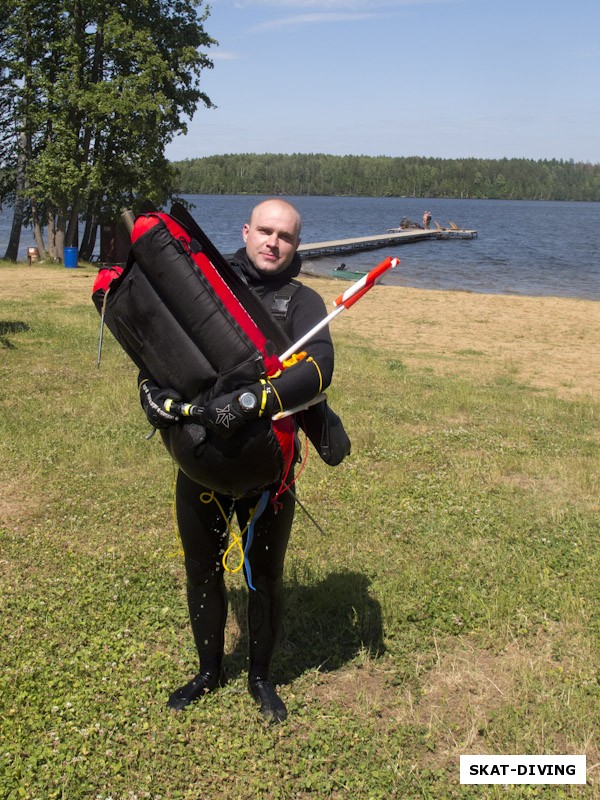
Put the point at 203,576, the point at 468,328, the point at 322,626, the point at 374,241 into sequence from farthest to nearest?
1. the point at 374,241
2. the point at 468,328
3. the point at 322,626
4. the point at 203,576

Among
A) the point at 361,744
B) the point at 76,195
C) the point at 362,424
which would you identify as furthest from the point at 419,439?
the point at 76,195

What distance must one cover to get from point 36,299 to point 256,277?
16770mm

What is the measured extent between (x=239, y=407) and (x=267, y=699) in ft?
5.64

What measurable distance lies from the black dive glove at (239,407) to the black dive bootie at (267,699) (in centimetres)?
157

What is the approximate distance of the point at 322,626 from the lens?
4.83 meters

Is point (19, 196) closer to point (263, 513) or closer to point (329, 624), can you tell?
point (329, 624)

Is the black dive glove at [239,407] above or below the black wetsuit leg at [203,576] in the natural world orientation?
above

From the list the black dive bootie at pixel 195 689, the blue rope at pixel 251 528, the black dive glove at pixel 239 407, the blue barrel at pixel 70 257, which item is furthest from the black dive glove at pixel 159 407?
the blue barrel at pixel 70 257

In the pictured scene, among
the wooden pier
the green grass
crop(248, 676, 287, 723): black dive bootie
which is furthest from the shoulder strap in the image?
the wooden pier

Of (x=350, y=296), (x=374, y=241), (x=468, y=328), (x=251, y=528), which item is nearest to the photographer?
(x=350, y=296)

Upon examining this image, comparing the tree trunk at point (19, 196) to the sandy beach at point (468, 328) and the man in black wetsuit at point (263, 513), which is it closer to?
the sandy beach at point (468, 328)

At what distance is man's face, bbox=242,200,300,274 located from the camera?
142 inches

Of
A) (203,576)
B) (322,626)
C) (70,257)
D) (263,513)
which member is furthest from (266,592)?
(70,257)

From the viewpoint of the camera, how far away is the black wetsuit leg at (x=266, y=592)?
12.4 feet
